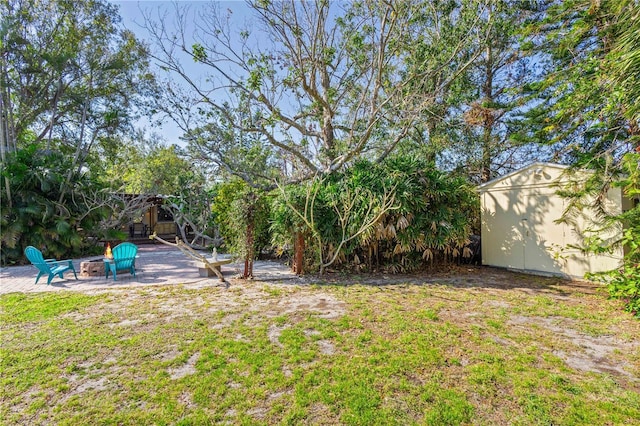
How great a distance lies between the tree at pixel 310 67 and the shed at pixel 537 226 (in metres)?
3.27

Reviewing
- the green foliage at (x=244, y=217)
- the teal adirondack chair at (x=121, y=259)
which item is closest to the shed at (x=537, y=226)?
the green foliage at (x=244, y=217)

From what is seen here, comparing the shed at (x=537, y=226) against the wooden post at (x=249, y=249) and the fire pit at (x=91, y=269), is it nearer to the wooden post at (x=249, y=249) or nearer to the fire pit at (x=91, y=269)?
the wooden post at (x=249, y=249)

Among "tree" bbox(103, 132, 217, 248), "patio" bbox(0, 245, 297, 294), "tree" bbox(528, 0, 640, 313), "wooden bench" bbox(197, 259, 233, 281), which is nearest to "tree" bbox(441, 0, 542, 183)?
"tree" bbox(528, 0, 640, 313)

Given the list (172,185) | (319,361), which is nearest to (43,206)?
(172,185)

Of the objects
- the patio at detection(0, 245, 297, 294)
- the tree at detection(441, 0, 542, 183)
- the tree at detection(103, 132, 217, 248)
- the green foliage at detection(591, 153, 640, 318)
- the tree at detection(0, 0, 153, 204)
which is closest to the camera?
the green foliage at detection(591, 153, 640, 318)

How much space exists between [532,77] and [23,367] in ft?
49.8

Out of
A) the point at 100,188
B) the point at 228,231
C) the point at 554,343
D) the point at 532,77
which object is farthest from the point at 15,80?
the point at 532,77

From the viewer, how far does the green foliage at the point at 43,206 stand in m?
9.36

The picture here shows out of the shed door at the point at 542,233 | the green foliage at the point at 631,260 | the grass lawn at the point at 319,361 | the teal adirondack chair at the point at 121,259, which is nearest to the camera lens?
the grass lawn at the point at 319,361

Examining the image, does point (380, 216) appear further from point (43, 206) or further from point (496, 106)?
point (43, 206)

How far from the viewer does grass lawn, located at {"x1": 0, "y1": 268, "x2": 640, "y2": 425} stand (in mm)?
2436

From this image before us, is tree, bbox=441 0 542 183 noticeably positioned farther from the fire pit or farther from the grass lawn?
the fire pit

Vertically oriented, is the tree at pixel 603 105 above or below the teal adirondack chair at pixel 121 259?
above

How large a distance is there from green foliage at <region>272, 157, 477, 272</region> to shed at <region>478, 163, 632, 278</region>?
3.50ft
